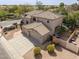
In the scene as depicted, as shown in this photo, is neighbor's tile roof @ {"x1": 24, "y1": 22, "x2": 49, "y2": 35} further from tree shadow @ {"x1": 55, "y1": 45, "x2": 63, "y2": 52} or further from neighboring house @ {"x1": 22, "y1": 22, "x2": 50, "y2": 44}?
tree shadow @ {"x1": 55, "y1": 45, "x2": 63, "y2": 52}

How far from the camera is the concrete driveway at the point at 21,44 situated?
22.8 metres

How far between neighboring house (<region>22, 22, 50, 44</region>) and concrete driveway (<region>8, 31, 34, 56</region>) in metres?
1.38

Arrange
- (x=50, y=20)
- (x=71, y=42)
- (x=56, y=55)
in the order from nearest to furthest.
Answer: (x=56, y=55), (x=71, y=42), (x=50, y=20)

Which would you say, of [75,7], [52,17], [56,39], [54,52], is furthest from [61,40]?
[75,7]

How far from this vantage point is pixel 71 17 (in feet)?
104

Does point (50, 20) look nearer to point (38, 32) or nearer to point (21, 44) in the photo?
point (38, 32)

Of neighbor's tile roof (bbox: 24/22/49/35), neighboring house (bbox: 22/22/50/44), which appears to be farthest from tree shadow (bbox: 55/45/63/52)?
neighbor's tile roof (bbox: 24/22/49/35)

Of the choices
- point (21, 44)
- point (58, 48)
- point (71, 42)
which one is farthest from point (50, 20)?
point (21, 44)

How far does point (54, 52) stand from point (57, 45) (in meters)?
2.45

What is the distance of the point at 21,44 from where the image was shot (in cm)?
2439

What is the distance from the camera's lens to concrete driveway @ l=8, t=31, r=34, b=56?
22797 mm

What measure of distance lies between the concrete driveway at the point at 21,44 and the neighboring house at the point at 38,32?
1377 mm

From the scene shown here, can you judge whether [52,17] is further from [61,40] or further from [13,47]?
[13,47]

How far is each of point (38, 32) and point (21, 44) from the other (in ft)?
11.1
